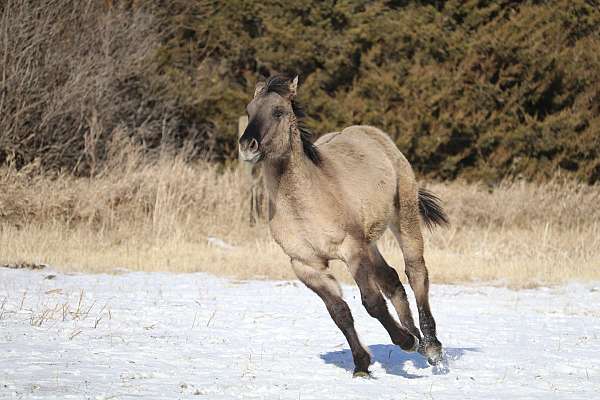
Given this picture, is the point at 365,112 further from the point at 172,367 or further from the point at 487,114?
the point at 172,367

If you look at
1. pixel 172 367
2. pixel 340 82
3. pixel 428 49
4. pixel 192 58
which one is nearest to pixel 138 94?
pixel 192 58

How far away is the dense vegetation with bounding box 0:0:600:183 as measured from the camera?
1831 cm

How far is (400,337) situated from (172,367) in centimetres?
161

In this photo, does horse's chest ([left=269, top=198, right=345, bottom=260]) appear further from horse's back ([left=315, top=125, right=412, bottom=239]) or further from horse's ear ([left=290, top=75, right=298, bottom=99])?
horse's ear ([left=290, top=75, right=298, bottom=99])

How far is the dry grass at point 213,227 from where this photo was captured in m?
12.5

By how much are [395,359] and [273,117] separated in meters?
2.31

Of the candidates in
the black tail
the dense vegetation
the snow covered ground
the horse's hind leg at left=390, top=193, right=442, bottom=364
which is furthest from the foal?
the dense vegetation

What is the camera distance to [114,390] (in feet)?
17.0

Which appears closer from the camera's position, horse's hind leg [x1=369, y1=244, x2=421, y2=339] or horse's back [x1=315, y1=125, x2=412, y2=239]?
horse's back [x1=315, y1=125, x2=412, y2=239]

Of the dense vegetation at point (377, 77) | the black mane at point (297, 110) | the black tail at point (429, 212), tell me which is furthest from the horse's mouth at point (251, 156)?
the dense vegetation at point (377, 77)

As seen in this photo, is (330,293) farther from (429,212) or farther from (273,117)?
(429,212)

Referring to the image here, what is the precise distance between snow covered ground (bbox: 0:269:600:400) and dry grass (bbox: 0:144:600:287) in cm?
150

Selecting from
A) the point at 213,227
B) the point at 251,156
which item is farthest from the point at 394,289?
the point at 213,227

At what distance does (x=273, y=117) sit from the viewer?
20.3 feet
